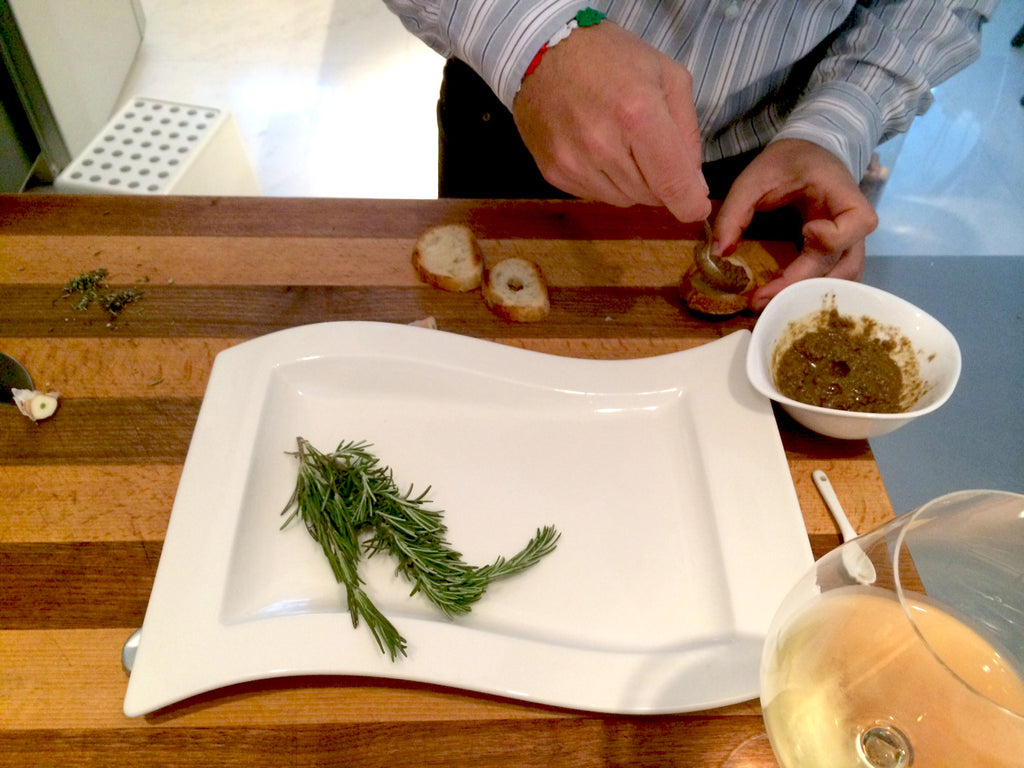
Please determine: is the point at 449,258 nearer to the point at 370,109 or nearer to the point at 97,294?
the point at 97,294

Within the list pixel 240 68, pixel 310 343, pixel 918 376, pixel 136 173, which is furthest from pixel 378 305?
pixel 240 68

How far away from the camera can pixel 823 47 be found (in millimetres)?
1406

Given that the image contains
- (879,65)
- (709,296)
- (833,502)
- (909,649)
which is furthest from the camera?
(879,65)

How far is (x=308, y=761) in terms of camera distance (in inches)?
30.9

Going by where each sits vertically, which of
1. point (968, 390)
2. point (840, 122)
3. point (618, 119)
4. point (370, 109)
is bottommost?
point (968, 390)

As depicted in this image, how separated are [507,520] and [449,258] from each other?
492 millimetres

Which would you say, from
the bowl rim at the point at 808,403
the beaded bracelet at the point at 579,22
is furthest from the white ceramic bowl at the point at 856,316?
the beaded bracelet at the point at 579,22

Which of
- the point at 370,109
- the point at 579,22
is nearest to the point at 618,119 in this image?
the point at 579,22

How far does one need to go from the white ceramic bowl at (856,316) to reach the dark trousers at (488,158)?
12.7 inches

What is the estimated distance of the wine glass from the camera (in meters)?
0.50

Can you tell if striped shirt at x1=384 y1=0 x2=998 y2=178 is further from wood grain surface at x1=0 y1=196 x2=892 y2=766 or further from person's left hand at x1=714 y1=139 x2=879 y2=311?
wood grain surface at x1=0 y1=196 x2=892 y2=766

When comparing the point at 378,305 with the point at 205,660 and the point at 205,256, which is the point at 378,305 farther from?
the point at 205,660

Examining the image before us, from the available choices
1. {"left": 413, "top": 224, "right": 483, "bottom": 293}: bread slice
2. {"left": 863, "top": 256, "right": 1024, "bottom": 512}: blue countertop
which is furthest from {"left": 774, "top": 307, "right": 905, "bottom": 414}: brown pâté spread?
{"left": 863, "top": 256, "right": 1024, "bottom": 512}: blue countertop

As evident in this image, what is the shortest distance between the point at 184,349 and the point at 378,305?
1.01ft
